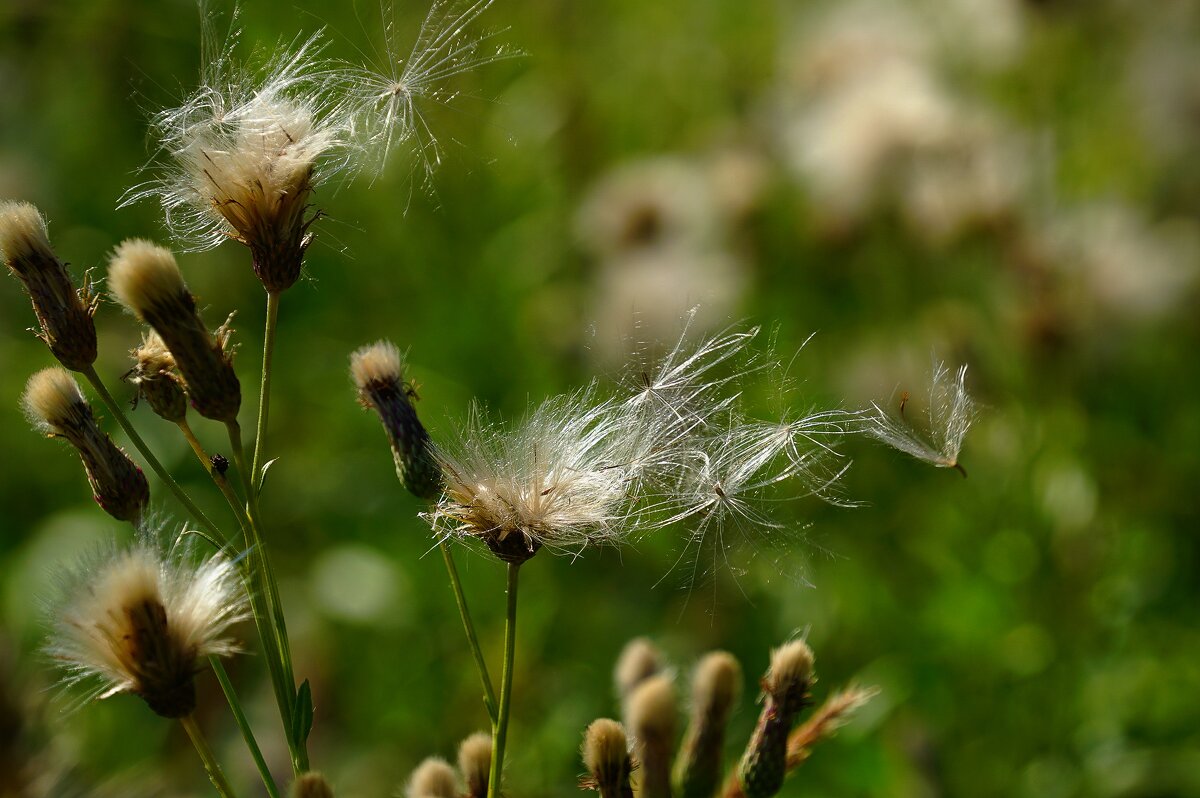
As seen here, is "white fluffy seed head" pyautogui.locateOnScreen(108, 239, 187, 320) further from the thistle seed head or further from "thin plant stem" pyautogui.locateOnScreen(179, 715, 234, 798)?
"thin plant stem" pyautogui.locateOnScreen(179, 715, 234, 798)

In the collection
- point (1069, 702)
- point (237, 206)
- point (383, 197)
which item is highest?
point (237, 206)

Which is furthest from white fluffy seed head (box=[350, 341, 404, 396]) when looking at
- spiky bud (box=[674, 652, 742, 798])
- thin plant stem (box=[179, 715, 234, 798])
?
spiky bud (box=[674, 652, 742, 798])

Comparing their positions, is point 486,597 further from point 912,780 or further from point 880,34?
point 880,34

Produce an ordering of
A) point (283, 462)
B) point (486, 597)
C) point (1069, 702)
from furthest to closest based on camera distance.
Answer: point (283, 462) < point (486, 597) < point (1069, 702)

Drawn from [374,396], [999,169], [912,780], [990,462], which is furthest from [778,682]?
[999,169]

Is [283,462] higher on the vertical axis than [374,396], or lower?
lower

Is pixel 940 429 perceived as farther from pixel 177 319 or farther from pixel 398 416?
pixel 177 319
